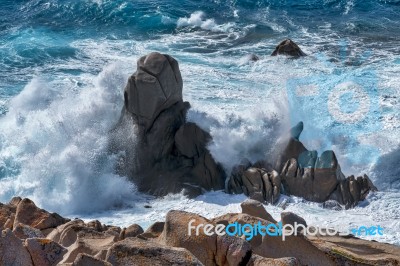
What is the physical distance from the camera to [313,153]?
50.2 feet

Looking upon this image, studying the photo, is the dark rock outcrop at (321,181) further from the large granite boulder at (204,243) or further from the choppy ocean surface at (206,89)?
the large granite boulder at (204,243)

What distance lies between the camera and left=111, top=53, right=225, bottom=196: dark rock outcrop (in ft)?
50.6

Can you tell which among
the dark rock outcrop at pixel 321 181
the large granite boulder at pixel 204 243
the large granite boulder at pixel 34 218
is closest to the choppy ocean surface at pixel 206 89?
the dark rock outcrop at pixel 321 181

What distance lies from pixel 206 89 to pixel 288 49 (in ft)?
13.5

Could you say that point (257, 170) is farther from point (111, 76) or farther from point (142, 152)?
point (111, 76)

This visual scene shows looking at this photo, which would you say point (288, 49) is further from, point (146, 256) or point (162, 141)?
point (146, 256)

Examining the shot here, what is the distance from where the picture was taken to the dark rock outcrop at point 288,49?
2381cm

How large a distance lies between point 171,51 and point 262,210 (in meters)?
16.3

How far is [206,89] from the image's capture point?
21.2m

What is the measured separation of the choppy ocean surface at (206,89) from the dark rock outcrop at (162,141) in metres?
0.35

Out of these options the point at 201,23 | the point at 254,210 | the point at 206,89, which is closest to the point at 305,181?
the point at 254,210

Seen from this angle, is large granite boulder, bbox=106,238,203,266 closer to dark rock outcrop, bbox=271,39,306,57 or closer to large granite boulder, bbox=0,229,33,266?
large granite boulder, bbox=0,229,33,266

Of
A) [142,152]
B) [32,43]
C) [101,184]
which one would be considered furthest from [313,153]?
[32,43]

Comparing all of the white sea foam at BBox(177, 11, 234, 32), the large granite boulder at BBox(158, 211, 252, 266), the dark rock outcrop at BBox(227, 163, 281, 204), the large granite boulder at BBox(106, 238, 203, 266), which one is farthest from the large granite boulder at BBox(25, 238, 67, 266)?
the white sea foam at BBox(177, 11, 234, 32)
